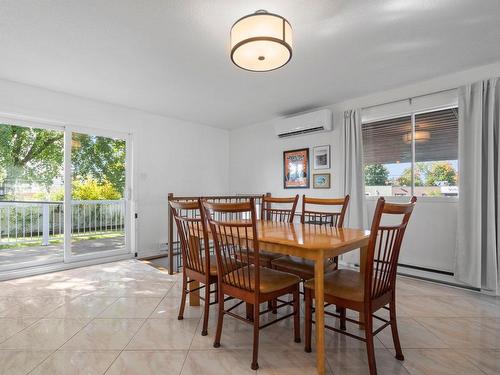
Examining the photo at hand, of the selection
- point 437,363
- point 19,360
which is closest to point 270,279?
point 437,363

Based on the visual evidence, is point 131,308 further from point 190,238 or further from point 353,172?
point 353,172

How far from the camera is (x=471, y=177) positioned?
2.84 m

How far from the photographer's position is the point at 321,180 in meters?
4.23

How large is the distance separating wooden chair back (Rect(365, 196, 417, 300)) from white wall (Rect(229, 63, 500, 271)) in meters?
1.97

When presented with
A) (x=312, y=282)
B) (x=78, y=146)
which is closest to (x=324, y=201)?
(x=312, y=282)

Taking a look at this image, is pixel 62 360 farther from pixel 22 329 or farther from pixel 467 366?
pixel 467 366

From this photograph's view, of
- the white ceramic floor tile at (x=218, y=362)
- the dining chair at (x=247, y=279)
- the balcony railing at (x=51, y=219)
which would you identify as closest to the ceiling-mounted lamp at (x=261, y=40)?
the dining chair at (x=247, y=279)

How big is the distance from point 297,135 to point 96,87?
302cm

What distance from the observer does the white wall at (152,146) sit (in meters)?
3.45

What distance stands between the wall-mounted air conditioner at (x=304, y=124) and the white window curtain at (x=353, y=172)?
0.29 metres

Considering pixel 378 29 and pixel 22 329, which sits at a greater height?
pixel 378 29

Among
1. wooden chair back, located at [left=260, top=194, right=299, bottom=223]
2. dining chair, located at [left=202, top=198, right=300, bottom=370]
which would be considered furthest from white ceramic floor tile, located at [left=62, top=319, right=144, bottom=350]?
wooden chair back, located at [left=260, top=194, right=299, bottom=223]

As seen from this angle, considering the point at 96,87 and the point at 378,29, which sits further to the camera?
the point at 96,87

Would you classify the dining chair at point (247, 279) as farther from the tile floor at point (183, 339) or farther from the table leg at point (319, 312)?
the table leg at point (319, 312)
